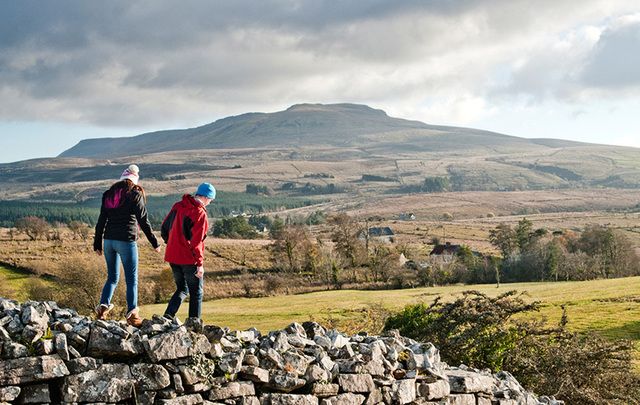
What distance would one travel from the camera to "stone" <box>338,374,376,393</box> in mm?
10062

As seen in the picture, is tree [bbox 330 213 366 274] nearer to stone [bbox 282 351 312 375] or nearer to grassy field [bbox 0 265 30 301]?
grassy field [bbox 0 265 30 301]

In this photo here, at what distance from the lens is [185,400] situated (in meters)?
8.80

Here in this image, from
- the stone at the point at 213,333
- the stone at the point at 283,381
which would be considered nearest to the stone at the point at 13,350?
the stone at the point at 213,333

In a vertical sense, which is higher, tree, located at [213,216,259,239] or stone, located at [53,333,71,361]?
stone, located at [53,333,71,361]

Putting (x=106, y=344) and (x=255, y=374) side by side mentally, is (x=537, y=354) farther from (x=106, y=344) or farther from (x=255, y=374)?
(x=106, y=344)

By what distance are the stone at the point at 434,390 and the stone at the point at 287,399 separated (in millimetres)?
1993

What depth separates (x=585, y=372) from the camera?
1656cm

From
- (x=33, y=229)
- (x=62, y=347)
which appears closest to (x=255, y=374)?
(x=62, y=347)

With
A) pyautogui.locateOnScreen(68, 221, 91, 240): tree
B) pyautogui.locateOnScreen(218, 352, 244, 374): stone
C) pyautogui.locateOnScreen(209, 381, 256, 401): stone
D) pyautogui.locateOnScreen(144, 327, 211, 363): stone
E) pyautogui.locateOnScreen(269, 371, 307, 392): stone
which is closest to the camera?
pyautogui.locateOnScreen(144, 327, 211, 363): stone

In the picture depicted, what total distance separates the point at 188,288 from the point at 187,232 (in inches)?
39.4

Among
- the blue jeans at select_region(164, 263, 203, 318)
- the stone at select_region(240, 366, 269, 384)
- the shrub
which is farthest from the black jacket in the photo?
the shrub

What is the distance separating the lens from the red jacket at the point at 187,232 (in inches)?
453

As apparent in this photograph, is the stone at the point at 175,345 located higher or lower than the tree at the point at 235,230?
higher

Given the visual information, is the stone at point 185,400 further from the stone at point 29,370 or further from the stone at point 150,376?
the stone at point 29,370
